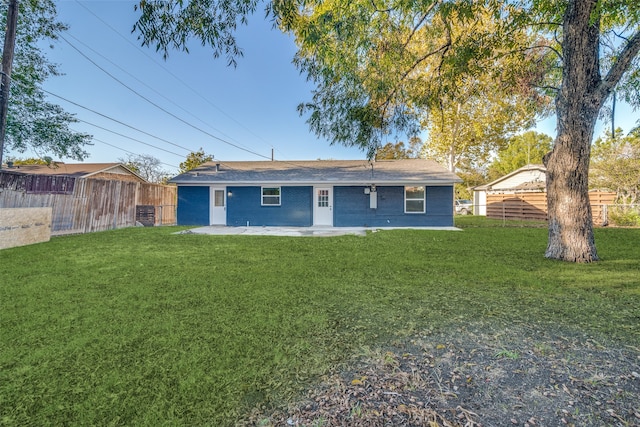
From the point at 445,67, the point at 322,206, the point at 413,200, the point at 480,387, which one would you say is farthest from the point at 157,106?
the point at 480,387

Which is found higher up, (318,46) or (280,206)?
(318,46)

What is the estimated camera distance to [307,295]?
3.97 meters

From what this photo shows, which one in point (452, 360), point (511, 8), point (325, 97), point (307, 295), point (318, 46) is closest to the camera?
point (452, 360)

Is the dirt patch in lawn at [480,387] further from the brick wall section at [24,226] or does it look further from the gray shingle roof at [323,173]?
the gray shingle roof at [323,173]

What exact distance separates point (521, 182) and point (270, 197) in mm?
20218

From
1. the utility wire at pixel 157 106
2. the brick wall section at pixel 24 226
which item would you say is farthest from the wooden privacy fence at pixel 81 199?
the utility wire at pixel 157 106

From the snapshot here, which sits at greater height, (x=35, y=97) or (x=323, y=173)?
(x=35, y=97)

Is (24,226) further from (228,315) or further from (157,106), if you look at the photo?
(157,106)

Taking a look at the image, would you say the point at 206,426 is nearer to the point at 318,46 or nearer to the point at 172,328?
the point at 172,328

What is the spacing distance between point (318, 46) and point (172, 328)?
13.8 ft

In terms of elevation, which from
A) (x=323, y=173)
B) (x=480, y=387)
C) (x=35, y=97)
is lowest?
(x=480, y=387)

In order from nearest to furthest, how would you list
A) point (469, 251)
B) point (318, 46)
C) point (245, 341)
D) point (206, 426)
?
point (206, 426), point (245, 341), point (318, 46), point (469, 251)

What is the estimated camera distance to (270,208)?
46.2 ft

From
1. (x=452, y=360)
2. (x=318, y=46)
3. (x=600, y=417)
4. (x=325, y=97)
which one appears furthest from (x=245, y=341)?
(x=325, y=97)
